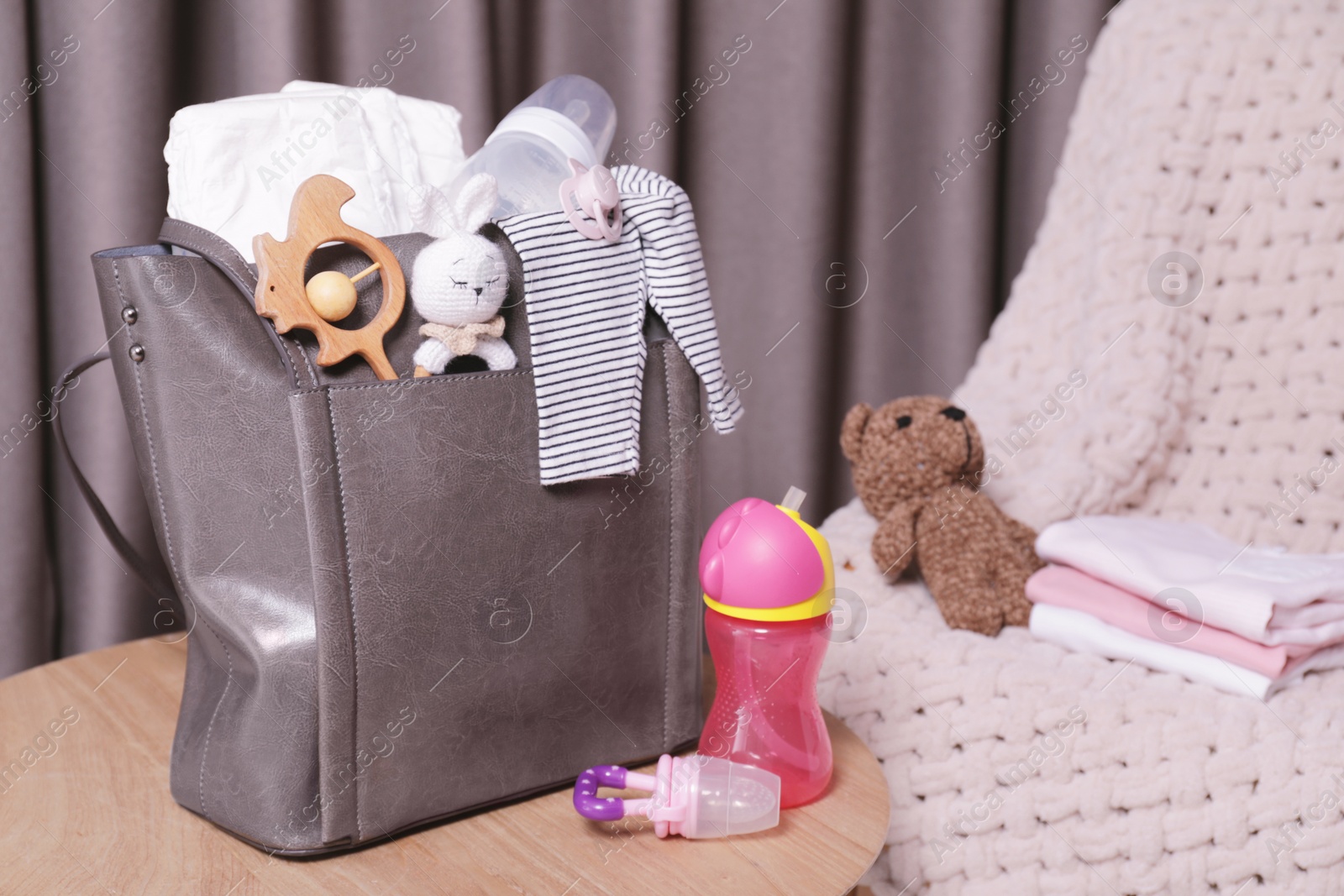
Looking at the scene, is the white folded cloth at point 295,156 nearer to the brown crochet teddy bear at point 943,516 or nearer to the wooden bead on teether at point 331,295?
Answer: the wooden bead on teether at point 331,295

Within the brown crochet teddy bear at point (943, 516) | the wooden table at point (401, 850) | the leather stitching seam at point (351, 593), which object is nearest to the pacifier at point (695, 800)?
the wooden table at point (401, 850)

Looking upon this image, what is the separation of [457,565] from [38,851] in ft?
0.84

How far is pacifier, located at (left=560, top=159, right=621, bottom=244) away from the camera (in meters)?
0.57

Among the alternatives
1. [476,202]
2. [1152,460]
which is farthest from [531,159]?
[1152,460]

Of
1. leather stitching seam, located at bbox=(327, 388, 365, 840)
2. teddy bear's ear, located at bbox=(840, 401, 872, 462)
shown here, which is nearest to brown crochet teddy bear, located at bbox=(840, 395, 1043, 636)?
teddy bear's ear, located at bbox=(840, 401, 872, 462)

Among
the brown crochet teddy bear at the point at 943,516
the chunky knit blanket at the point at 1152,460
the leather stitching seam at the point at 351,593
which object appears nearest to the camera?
the leather stitching seam at the point at 351,593

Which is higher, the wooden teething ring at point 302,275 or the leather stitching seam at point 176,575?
the wooden teething ring at point 302,275

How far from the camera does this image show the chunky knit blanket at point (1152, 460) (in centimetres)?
73

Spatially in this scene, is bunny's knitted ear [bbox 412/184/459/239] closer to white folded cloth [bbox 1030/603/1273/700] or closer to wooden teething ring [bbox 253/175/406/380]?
wooden teething ring [bbox 253/175/406/380]

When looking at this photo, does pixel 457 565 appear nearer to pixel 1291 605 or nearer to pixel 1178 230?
pixel 1291 605

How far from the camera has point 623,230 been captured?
606 mm

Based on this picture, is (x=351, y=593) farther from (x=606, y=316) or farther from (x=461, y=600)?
(x=606, y=316)

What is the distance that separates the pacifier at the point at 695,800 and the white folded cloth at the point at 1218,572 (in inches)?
16.3

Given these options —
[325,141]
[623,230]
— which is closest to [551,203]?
[623,230]
